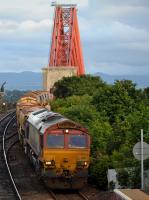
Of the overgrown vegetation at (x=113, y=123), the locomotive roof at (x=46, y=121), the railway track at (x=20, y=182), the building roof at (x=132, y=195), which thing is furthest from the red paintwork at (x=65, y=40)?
the building roof at (x=132, y=195)

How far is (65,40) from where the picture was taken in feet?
363

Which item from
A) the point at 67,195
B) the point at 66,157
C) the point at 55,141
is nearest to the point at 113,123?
the point at 55,141

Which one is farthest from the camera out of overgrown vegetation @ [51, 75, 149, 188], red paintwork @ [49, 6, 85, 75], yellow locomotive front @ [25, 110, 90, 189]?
red paintwork @ [49, 6, 85, 75]

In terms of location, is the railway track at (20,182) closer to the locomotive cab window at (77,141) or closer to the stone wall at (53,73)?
the locomotive cab window at (77,141)

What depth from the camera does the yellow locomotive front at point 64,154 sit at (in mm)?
24500

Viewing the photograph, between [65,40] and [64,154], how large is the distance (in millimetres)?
87084

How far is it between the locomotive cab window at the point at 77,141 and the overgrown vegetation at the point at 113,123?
1697mm

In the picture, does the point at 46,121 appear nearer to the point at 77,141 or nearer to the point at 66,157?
the point at 77,141

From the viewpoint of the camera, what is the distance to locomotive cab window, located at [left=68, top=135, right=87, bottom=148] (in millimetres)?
24953

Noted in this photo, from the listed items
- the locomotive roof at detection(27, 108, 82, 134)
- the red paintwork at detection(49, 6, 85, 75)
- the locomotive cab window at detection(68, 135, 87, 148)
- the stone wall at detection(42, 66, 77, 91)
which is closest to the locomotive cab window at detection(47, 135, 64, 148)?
the locomotive cab window at detection(68, 135, 87, 148)

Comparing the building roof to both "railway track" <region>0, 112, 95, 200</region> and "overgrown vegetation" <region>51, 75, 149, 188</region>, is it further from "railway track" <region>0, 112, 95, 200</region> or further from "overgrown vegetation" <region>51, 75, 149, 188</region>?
"railway track" <region>0, 112, 95, 200</region>

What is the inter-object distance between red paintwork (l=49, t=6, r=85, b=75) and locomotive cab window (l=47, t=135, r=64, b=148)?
81.7 m

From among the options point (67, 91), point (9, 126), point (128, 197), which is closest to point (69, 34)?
point (67, 91)

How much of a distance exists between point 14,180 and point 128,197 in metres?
14.3
